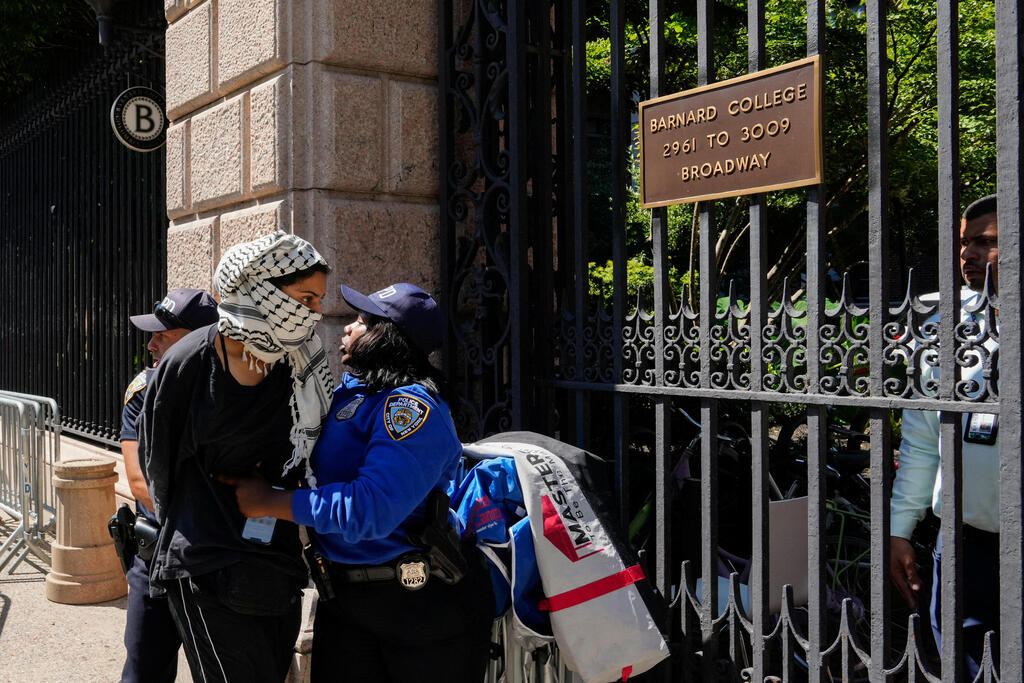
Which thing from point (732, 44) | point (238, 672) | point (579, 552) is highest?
point (732, 44)

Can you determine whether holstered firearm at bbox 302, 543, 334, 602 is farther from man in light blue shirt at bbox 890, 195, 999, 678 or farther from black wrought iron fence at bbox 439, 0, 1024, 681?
man in light blue shirt at bbox 890, 195, 999, 678

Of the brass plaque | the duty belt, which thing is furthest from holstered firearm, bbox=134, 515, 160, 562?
the brass plaque

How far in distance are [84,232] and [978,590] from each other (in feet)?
27.1

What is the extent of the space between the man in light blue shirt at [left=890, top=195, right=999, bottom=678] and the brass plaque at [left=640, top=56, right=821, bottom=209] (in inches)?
22.4

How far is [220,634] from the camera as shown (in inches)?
107

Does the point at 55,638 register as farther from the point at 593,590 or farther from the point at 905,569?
the point at 905,569

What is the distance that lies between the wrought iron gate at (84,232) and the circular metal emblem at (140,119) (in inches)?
12.6

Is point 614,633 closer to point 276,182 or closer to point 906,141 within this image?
point 276,182

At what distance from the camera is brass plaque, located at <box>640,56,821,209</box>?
3033mm

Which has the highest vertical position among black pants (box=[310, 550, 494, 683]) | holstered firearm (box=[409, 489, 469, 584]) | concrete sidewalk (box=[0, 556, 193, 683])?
holstered firearm (box=[409, 489, 469, 584])

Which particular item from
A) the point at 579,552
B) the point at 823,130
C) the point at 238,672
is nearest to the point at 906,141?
the point at 823,130

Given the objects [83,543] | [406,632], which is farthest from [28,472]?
[406,632]

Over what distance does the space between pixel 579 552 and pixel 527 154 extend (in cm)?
191

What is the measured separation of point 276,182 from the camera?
4.51m
